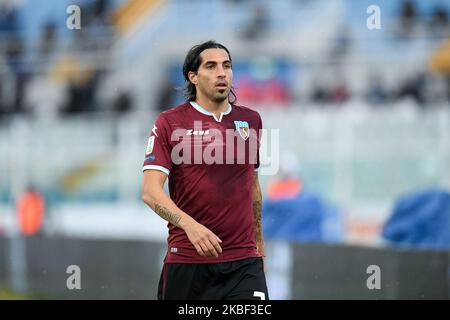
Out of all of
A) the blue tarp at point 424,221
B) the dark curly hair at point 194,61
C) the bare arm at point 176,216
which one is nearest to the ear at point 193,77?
the dark curly hair at point 194,61

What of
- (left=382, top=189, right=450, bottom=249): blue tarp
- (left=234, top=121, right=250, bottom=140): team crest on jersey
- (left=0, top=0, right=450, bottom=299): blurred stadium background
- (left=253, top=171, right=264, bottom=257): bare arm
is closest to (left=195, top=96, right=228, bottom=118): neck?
(left=234, top=121, right=250, bottom=140): team crest on jersey

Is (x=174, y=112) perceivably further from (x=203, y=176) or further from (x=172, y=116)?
(x=203, y=176)

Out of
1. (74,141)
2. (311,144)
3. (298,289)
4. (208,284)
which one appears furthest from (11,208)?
(208,284)

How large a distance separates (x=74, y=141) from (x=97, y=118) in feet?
1.89

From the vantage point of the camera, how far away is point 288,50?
18094 mm

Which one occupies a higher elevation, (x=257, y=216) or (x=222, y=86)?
(x=222, y=86)

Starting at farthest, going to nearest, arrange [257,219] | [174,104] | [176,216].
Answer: [174,104]
[257,219]
[176,216]

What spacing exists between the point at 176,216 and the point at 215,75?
81 centimetres

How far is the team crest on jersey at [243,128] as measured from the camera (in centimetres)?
554

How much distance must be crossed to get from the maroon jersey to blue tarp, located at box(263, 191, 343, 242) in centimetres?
626

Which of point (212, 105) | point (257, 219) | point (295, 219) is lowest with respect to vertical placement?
point (295, 219)

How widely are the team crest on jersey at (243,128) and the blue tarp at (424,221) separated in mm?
3713

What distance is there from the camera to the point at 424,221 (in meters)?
8.93

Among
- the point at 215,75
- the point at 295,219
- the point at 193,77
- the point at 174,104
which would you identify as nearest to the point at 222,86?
the point at 215,75
